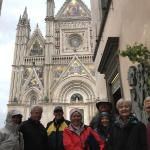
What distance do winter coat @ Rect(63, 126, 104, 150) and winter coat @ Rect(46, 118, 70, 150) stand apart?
1.07 ft

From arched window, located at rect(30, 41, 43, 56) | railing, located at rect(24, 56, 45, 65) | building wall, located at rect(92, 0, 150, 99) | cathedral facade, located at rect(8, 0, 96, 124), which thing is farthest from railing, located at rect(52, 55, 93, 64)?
building wall, located at rect(92, 0, 150, 99)

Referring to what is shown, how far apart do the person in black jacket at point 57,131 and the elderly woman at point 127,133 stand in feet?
3.58

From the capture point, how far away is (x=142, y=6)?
12.3 ft

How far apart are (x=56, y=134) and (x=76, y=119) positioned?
1.98ft

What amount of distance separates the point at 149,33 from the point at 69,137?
1.76 m

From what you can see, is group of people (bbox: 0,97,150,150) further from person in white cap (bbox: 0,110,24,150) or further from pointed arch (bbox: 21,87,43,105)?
pointed arch (bbox: 21,87,43,105)

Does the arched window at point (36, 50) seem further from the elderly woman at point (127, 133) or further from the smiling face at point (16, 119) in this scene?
the elderly woman at point (127, 133)

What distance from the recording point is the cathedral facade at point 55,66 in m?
26.4

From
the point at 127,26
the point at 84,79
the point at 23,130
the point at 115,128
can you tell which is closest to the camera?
the point at 115,128

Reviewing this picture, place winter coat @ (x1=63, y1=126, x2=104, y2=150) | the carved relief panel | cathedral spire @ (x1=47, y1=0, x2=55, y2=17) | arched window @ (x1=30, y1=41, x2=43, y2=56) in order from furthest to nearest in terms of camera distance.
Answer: cathedral spire @ (x1=47, y1=0, x2=55, y2=17), the carved relief panel, arched window @ (x1=30, y1=41, x2=43, y2=56), winter coat @ (x1=63, y1=126, x2=104, y2=150)

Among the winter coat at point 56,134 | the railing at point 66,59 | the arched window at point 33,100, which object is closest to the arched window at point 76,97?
the railing at point 66,59

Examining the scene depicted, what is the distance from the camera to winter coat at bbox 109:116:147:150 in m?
2.34

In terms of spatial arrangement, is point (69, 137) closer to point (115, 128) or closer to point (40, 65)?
point (115, 128)

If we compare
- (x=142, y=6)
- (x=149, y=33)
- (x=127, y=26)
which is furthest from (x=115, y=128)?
(x=127, y=26)
